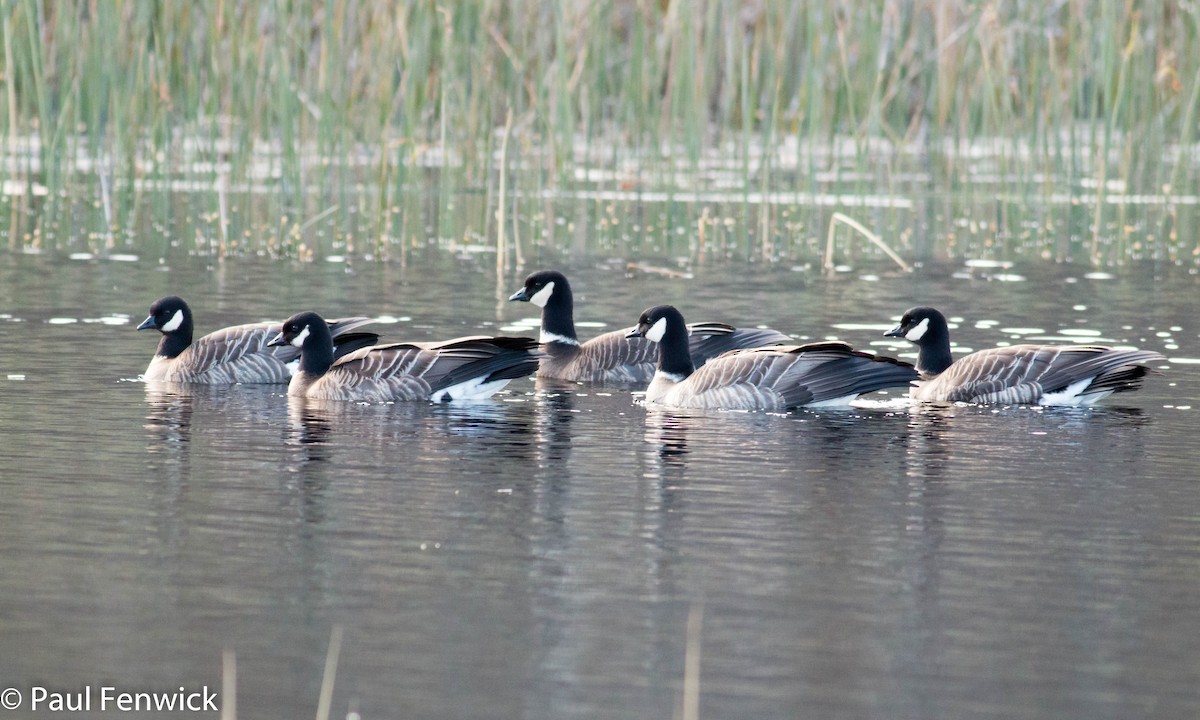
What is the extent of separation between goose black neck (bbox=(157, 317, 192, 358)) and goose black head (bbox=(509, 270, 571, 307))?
283cm

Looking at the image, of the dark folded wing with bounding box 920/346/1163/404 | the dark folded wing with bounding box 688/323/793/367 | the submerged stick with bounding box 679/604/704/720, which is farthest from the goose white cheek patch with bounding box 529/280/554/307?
the submerged stick with bounding box 679/604/704/720

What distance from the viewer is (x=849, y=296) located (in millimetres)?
21141

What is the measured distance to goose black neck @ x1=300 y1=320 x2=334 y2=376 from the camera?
615 inches

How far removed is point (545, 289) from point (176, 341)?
3227 millimetres

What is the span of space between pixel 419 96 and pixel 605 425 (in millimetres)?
12307

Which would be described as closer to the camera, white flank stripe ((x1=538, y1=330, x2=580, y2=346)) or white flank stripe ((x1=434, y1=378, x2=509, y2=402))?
white flank stripe ((x1=434, y1=378, x2=509, y2=402))

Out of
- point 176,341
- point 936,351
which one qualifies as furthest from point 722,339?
point 176,341

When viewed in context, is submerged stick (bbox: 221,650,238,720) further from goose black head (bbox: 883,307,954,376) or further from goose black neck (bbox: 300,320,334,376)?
goose black head (bbox: 883,307,954,376)

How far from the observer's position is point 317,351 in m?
15.7

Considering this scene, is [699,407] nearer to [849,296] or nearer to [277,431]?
[277,431]

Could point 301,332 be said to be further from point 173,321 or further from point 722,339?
point 722,339

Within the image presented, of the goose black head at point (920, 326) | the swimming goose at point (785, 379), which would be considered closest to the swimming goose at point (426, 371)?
the swimming goose at point (785, 379)

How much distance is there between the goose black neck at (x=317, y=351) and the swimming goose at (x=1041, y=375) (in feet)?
14.8

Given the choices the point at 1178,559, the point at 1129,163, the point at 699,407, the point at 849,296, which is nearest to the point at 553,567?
the point at 1178,559
